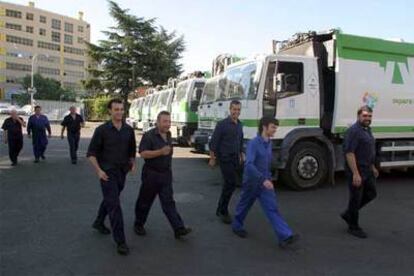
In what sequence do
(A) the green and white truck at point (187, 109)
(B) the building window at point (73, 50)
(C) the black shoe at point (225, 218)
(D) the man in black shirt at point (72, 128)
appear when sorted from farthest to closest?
(B) the building window at point (73, 50), (A) the green and white truck at point (187, 109), (D) the man in black shirt at point (72, 128), (C) the black shoe at point (225, 218)

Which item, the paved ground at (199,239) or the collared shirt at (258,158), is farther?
the collared shirt at (258,158)

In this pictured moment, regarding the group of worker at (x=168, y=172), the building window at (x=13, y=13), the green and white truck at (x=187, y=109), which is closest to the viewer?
the group of worker at (x=168, y=172)

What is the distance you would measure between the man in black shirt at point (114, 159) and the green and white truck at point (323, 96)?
13.0 feet

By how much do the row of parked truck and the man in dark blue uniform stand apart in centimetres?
276

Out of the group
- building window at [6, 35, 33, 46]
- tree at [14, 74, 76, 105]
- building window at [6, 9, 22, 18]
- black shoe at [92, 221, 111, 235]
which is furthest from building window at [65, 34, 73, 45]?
black shoe at [92, 221, 111, 235]

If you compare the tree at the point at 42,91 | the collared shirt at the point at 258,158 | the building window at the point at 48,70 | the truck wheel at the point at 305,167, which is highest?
the building window at the point at 48,70

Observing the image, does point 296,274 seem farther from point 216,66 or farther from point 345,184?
point 216,66

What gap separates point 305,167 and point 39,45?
116590mm

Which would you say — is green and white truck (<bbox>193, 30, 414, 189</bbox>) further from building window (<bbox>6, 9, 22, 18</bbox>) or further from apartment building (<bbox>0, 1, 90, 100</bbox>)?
building window (<bbox>6, 9, 22, 18</bbox>)

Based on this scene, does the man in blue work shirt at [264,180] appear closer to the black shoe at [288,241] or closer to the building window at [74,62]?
the black shoe at [288,241]

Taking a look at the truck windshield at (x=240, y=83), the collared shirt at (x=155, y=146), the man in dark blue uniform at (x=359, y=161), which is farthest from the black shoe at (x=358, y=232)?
the truck windshield at (x=240, y=83)

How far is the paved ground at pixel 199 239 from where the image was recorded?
4992 mm

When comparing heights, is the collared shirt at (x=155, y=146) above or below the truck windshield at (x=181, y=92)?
below

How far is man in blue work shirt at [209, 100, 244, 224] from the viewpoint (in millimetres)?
6879
